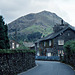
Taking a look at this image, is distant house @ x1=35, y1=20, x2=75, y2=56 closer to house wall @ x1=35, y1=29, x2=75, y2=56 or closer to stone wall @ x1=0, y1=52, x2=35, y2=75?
house wall @ x1=35, y1=29, x2=75, y2=56

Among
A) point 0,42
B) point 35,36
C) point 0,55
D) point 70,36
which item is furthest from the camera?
point 35,36

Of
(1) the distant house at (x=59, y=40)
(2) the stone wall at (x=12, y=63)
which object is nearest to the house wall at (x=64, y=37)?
(1) the distant house at (x=59, y=40)

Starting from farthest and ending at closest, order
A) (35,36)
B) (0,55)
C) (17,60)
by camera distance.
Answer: (35,36)
(17,60)
(0,55)

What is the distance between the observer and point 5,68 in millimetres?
17000

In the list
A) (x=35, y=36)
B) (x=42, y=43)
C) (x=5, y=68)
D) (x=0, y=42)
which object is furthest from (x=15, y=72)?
(x=35, y=36)

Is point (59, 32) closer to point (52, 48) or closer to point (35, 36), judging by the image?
point (52, 48)

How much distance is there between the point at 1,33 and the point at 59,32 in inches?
1369

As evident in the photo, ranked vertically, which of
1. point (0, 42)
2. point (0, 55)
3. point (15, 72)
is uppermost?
point (0, 42)

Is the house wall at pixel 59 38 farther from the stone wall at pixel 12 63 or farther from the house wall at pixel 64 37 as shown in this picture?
the stone wall at pixel 12 63

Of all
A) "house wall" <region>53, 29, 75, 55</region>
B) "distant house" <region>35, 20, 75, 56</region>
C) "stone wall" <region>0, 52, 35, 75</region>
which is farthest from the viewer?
"house wall" <region>53, 29, 75, 55</region>

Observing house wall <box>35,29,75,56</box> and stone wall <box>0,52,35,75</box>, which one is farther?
house wall <box>35,29,75,56</box>

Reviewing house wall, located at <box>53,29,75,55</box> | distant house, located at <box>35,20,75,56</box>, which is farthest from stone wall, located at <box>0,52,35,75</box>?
house wall, located at <box>53,29,75,55</box>

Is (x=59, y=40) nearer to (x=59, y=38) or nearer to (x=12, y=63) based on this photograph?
(x=59, y=38)

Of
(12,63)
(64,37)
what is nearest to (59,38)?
(64,37)
